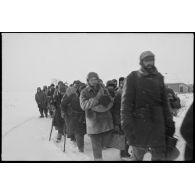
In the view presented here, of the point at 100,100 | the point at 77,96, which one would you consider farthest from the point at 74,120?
the point at 100,100

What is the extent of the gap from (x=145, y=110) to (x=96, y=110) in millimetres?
1145

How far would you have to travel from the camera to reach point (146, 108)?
138 inches

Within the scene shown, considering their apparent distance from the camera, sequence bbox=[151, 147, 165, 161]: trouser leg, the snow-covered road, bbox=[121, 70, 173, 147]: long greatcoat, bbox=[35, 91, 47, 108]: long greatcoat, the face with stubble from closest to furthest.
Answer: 1. bbox=[121, 70, 173, 147]: long greatcoat
2. bbox=[151, 147, 165, 161]: trouser leg
3. the face with stubble
4. the snow-covered road
5. bbox=[35, 91, 47, 108]: long greatcoat

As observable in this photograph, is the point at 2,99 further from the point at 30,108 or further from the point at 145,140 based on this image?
the point at 30,108

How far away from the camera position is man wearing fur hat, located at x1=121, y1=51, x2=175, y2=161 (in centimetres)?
350

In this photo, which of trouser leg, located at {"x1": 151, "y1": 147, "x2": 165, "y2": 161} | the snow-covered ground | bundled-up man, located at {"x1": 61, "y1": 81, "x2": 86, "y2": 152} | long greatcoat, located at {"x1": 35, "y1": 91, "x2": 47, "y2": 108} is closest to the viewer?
trouser leg, located at {"x1": 151, "y1": 147, "x2": 165, "y2": 161}

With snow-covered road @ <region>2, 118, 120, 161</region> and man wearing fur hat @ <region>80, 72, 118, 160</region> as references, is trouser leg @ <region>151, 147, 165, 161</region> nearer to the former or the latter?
man wearing fur hat @ <region>80, 72, 118, 160</region>

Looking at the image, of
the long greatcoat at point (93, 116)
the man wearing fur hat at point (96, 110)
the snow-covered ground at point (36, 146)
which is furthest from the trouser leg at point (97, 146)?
the snow-covered ground at point (36, 146)

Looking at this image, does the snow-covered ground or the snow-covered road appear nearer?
the snow-covered ground

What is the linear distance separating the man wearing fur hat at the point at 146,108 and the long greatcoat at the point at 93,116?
3.21 feet

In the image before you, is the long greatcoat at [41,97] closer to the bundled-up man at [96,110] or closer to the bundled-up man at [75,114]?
the bundled-up man at [75,114]

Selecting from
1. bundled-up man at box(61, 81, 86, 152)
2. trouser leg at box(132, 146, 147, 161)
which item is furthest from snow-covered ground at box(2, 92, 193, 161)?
trouser leg at box(132, 146, 147, 161)

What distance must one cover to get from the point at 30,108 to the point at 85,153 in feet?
14.1

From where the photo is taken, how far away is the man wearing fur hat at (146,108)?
3502mm
